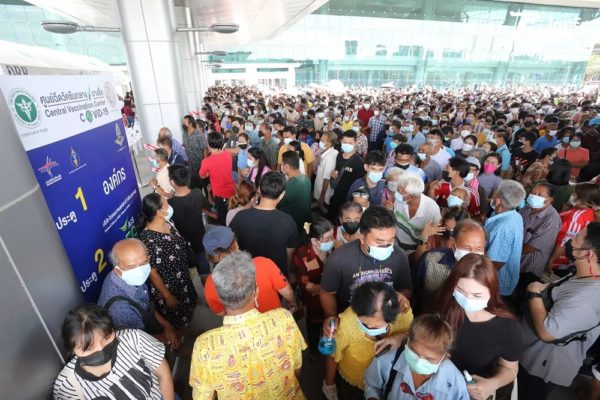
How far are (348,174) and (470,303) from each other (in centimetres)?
294

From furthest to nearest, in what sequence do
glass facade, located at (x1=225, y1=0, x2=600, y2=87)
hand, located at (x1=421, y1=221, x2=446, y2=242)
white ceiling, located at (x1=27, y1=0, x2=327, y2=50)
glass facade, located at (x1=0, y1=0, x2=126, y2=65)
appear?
1. glass facade, located at (x1=225, y1=0, x2=600, y2=87)
2. glass facade, located at (x1=0, y1=0, x2=126, y2=65)
3. white ceiling, located at (x1=27, y1=0, x2=327, y2=50)
4. hand, located at (x1=421, y1=221, x2=446, y2=242)

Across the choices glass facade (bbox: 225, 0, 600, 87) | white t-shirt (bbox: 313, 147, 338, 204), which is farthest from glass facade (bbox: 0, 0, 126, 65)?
white t-shirt (bbox: 313, 147, 338, 204)

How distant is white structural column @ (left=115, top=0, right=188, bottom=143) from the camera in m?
4.80

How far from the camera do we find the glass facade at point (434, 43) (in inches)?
1283

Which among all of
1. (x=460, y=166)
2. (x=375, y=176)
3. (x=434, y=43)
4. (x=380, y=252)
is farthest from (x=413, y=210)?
(x=434, y=43)

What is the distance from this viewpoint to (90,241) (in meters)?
2.01

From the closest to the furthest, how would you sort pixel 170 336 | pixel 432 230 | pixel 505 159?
1. pixel 170 336
2. pixel 432 230
3. pixel 505 159

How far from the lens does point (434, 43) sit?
111 feet

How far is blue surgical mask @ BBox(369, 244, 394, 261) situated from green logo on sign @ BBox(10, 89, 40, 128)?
83.0 inches

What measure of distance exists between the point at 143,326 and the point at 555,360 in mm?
2914

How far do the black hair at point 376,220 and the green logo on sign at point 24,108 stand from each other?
6.58 feet

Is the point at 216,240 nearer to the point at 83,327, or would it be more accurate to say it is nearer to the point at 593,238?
the point at 83,327

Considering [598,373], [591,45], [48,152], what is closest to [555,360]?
[598,373]

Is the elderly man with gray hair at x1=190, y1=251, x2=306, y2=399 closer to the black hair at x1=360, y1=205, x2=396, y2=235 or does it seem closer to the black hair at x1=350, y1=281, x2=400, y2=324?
the black hair at x1=350, y1=281, x2=400, y2=324
